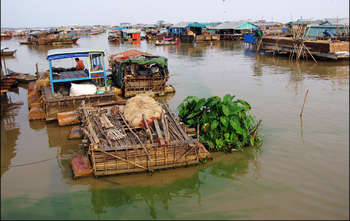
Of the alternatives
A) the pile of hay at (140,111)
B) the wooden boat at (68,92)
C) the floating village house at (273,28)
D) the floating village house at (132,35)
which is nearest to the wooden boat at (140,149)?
the pile of hay at (140,111)

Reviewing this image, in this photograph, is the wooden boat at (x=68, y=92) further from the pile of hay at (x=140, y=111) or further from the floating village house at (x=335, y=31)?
the floating village house at (x=335, y=31)

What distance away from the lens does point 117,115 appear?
8352mm

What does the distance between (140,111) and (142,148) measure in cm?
182

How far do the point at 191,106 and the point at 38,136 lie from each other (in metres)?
4.79

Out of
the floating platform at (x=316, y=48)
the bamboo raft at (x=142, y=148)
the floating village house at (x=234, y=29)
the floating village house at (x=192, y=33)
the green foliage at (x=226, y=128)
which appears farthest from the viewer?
the floating village house at (x=234, y=29)

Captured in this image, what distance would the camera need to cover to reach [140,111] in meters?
7.84

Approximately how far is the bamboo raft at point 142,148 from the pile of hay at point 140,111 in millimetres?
156

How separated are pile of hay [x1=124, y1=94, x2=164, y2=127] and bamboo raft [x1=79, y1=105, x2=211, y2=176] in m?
0.16

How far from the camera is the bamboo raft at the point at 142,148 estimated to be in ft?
20.2

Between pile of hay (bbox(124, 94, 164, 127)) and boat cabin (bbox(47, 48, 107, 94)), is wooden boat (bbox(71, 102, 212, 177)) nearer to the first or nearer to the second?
pile of hay (bbox(124, 94, 164, 127))

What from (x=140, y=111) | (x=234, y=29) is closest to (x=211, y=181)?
(x=140, y=111)

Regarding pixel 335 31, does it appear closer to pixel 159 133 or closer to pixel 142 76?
pixel 142 76

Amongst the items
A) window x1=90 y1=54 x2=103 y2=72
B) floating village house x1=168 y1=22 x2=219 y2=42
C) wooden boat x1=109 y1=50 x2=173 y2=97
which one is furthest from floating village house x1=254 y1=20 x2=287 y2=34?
window x1=90 y1=54 x2=103 y2=72

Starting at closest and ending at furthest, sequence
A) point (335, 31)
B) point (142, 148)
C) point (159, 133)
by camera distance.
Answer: point (142, 148), point (159, 133), point (335, 31)
